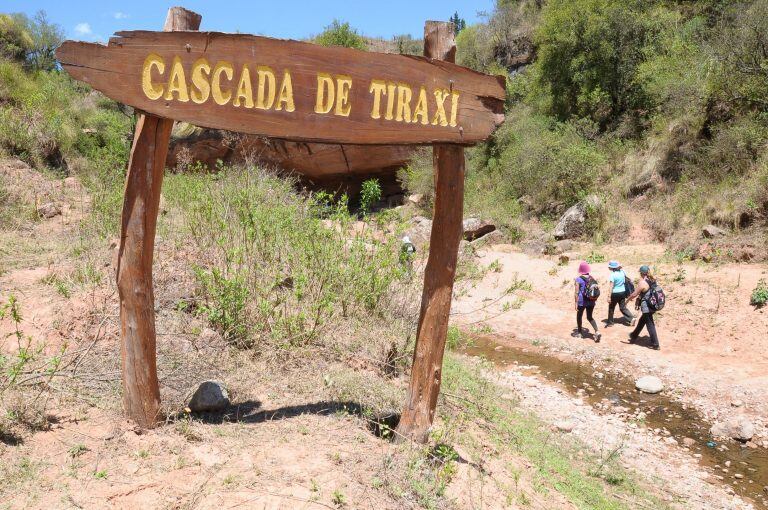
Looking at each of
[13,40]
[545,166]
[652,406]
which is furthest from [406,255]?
[13,40]

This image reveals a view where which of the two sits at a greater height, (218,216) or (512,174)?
(512,174)

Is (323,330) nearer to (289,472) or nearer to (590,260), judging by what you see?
(289,472)

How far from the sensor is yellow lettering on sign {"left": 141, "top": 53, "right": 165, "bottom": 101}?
2.80 metres

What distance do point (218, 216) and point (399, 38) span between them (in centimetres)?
3243

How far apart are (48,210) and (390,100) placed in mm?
7654

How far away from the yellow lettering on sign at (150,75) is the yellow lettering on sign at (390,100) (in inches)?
47.1

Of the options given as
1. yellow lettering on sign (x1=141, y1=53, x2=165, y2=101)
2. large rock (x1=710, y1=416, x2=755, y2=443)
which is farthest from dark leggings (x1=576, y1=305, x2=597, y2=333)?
yellow lettering on sign (x1=141, y1=53, x2=165, y2=101)

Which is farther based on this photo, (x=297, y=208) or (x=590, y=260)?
(x=590, y=260)

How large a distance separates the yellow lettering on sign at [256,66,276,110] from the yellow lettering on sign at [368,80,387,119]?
21.3 inches

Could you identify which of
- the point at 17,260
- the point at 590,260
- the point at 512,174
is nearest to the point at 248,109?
the point at 17,260

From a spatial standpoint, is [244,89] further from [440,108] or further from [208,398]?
[208,398]

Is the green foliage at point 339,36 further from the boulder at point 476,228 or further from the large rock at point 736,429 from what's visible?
the large rock at point 736,429

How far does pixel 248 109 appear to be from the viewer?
2.94m

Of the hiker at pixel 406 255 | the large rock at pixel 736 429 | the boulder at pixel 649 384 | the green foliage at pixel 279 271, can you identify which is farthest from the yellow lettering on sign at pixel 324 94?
the boulder at pixel 649 384
